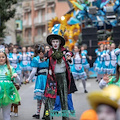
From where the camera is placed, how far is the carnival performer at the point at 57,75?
734 cm

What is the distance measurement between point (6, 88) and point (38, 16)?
59656mm

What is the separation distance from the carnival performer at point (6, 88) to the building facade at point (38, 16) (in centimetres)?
5434

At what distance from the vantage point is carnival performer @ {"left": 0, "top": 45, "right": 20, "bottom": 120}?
22.4 feet

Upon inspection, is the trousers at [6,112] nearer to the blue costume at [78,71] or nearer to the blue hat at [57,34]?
the blue hat at [57,34]

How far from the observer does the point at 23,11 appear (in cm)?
6906

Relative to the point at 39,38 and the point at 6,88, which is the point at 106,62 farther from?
the point at 39,38

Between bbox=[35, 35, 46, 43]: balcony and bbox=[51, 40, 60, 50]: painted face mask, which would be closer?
bbox=[51, 40, 60, 50]: painted face mask

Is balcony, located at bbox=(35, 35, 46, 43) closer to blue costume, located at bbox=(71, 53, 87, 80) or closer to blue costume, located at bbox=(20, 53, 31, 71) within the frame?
blue costume, located at bbox=(20, 53, 31, 71)

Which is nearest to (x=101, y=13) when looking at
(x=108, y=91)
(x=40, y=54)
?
(x=40, y=54)

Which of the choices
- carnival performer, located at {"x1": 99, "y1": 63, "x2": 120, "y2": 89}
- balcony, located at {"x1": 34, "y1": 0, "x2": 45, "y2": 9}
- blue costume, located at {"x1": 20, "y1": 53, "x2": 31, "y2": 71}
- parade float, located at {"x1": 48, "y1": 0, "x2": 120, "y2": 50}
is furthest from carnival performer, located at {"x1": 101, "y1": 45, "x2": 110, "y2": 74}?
balcony, located at {"x1": 34, "y1": 0, "x2": 45, "y2": 9}

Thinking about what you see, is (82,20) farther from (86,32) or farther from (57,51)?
(57,51)

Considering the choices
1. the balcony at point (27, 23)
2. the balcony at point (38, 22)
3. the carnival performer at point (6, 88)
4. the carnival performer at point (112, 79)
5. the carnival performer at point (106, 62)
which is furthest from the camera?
the balcony at point (27, 23)

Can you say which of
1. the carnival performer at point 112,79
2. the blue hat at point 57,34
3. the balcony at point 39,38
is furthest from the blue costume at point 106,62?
the balcony at point 39,38

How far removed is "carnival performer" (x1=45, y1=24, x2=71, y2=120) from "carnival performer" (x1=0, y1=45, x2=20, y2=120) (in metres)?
0.74
